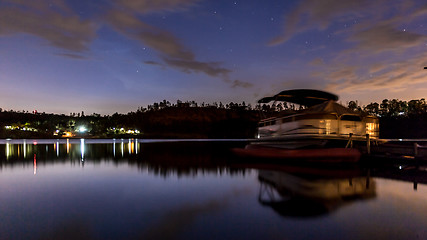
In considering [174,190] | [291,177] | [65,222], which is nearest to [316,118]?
[291,177]

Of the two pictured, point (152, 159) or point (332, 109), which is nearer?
point (332, 109)

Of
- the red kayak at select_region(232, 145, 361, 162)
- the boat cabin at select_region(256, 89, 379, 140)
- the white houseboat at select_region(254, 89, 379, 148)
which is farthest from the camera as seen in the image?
the boat cabin at select_region(256, 89, 379, 140)

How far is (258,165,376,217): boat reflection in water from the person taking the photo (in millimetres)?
10018

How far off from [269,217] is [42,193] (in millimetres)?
10318

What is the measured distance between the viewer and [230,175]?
19203mm

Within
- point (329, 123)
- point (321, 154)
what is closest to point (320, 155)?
point (321, 154)

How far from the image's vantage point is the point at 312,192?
12547mm

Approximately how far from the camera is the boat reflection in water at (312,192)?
32.9ft

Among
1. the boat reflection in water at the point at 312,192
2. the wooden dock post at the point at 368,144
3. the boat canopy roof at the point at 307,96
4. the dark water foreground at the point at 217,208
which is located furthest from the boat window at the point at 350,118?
the dark water foreground at the point at 217,208

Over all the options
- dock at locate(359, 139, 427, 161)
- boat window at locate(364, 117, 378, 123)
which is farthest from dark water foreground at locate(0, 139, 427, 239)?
boat window at locate(364, 117, 378, 123)

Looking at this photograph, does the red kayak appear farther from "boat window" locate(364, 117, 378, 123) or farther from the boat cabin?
"boat window" locate(364, 117, 378, 123)

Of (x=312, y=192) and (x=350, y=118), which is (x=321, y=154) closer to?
(x=350, y=118)

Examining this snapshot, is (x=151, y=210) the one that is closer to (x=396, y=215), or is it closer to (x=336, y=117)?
(x=396, y=215)

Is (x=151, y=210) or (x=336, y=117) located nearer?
(x=151, y=210)
